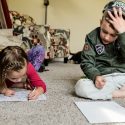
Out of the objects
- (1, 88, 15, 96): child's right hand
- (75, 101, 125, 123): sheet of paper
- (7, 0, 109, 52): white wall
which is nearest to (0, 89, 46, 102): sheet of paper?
(1, 88, 15, 96): child's right hand

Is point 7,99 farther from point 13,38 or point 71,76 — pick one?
point 13,38

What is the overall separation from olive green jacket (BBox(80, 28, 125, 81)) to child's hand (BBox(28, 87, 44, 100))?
0.73ft

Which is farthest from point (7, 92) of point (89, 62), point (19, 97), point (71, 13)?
point (71, 13)

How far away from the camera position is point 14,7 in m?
2.33

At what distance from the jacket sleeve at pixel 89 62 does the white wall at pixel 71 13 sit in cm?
118

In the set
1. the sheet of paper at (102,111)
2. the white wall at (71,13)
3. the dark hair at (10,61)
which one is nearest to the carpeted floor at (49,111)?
the sheet of paper at (102,111)

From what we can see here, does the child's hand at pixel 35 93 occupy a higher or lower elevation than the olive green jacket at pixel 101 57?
lower

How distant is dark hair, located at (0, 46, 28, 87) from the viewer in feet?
3.50

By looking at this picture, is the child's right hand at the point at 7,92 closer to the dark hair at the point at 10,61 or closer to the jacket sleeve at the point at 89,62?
the dark hair at the point at 10,61

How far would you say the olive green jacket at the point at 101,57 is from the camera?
4.11 feet

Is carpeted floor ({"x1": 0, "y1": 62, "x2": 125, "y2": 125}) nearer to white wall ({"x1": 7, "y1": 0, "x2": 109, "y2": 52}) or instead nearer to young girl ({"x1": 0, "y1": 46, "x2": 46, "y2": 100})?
young girl ({"x1": 0, "y1": 46, "x2": 46, "y2": 100})

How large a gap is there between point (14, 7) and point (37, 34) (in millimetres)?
436

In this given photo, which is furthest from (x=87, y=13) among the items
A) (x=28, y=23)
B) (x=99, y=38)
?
(x=99, y=38)

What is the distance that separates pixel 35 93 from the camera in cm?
113
